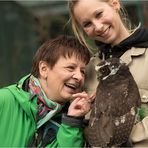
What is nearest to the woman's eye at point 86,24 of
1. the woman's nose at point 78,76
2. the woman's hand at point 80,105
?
the woman's nose at point 78,76

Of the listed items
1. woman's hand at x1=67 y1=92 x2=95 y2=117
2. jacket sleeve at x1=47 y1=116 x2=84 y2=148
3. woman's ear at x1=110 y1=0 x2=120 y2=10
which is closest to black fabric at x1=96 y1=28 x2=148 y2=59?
woman's ear at x1=110 y1=0 x2=120 y2=10

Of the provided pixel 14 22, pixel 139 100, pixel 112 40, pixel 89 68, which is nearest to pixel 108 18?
pixel 112 40

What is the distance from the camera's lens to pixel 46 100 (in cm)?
267

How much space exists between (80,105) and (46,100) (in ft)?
0.80

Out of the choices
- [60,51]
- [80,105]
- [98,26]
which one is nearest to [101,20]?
[98,26]

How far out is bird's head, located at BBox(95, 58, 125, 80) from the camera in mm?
2537

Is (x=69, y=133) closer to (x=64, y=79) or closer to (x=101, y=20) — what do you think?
(x=64, y=79)

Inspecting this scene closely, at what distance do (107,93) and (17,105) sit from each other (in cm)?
57

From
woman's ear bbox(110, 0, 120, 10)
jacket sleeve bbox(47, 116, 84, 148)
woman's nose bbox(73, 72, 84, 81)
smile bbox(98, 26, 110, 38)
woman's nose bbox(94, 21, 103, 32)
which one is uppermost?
woman's ear bbox(110, 0, 120, 10)

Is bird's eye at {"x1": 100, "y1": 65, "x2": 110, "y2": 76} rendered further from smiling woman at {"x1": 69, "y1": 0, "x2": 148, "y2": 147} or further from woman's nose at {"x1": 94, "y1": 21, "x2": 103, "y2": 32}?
woman's nose at {"x1": 94, "y1": 21, "x2": 103, "y2": 32}

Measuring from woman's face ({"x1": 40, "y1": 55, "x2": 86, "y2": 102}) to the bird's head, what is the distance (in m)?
0.17

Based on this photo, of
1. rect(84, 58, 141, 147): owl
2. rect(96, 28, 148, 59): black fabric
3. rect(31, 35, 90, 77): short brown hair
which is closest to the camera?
rect(84, 58, 141, 147): owl

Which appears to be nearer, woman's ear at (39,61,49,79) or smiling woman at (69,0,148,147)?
smiling woman at (69,0,148,147)

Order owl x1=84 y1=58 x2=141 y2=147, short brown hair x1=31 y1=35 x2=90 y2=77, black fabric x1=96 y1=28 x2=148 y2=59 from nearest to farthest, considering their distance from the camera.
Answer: owl x1=84 y1=58 x2=141 y2=147 < black fabric x1=96 y1=28 x2=148 y2=59 < short brown hair x1=31 y1=35 x2=90 y2=77
